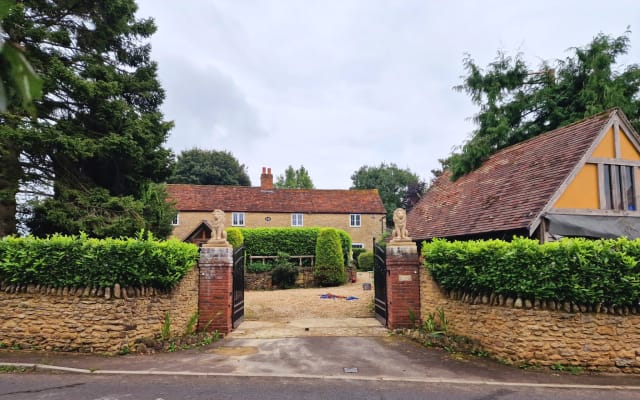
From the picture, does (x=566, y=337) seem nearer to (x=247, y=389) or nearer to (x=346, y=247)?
(x=247, y=389)

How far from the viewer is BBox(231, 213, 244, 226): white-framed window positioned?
3300 centimetres

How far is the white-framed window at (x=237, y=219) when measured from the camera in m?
33.0

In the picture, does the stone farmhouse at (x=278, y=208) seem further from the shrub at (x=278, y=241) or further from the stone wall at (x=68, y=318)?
the stone wall at (x=68, y=318)

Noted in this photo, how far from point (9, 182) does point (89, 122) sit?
318 cm

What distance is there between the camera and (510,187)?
12023 mm

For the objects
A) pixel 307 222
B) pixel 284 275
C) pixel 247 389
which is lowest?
pixel 247 389

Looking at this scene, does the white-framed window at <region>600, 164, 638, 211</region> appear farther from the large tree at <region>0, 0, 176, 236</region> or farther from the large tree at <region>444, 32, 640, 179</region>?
the large tree at <region>0, 0, 176, 236</region>

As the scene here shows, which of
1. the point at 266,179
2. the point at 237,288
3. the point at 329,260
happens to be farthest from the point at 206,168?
the point at 237,288

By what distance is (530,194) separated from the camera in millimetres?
10766

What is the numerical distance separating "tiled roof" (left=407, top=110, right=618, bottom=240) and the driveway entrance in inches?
147

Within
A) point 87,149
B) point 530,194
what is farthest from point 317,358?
point 87,149

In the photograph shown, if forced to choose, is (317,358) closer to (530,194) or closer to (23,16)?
(530,194)

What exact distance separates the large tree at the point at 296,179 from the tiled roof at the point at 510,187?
47003mm

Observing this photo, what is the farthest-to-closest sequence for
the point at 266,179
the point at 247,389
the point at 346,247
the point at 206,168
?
1. the point at 206,168
2. the point at 266,179
3. the point at 346,247
4. the point at 247,389
